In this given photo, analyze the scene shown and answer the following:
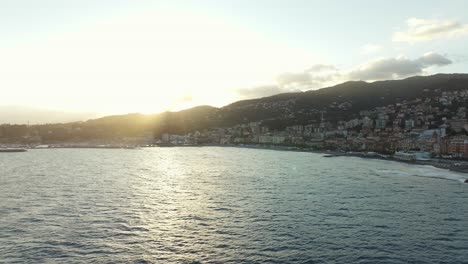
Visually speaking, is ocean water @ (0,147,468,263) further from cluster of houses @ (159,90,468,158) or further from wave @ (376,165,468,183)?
cluster of houses @ (159,90,468,158)

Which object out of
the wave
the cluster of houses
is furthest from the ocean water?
the cluster of houses

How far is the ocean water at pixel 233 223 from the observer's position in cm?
2475

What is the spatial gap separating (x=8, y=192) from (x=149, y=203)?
67.8 ft

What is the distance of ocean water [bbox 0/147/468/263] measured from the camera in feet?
81.2

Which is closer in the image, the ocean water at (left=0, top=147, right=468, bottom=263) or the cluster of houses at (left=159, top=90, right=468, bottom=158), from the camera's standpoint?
the ocean water at (left=0, top=147, right=468, bottom=263)

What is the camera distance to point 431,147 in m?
132

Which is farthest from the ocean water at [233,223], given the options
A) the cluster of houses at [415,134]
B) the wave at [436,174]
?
the cluster of houses at [415,134]

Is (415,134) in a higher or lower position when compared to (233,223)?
higher

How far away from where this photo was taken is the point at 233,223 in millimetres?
32562

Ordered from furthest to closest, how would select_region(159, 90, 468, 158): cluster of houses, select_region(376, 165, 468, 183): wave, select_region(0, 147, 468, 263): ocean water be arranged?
select_region(159, 90, 468, 158): cluster of houses → select_region(376, 165, 468, 183): wave → select_region(0, 147, 468, 263): ocean water

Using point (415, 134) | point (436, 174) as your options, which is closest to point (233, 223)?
point (436, 174)

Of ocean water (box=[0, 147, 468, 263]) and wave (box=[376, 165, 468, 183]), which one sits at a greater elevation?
ocean water (box=[0, 147, 468, 263])

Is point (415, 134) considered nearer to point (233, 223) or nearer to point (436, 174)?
point (436, 174)

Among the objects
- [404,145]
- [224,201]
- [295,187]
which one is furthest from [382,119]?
[224,201]
